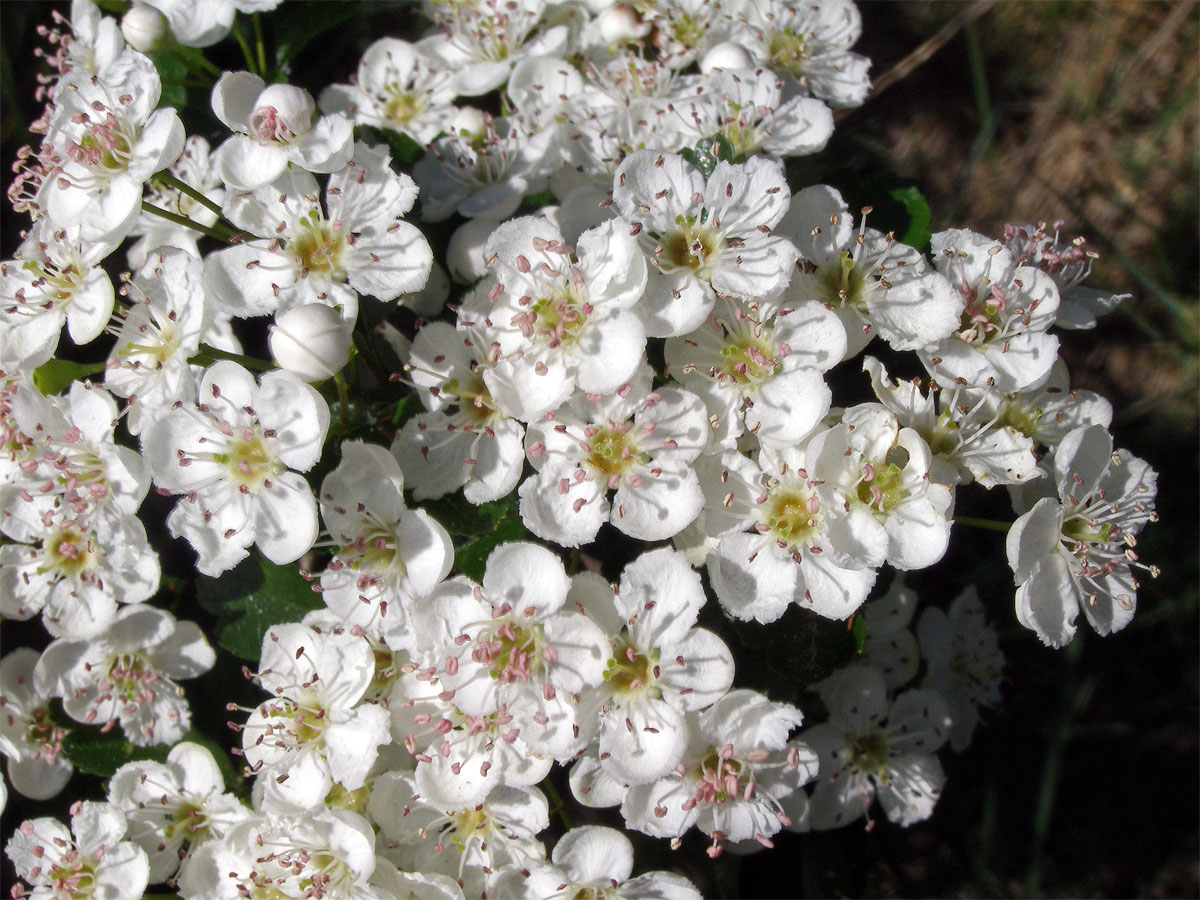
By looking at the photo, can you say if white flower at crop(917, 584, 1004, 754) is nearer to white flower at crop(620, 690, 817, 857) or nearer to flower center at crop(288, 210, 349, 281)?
white flower at crop(620, 690, 817, 857)

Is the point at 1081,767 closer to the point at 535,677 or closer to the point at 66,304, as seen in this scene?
the point at 535,677

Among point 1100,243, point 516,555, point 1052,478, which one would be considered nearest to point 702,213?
point 516,555

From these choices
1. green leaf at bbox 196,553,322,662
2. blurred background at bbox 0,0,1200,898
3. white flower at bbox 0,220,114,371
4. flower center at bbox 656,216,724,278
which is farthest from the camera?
blurred background at bbox 0,0,1200,898

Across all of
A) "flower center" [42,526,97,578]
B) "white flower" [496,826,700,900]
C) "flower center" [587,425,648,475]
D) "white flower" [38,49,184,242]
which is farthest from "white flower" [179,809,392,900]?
"white flower" [38,49,184,242]

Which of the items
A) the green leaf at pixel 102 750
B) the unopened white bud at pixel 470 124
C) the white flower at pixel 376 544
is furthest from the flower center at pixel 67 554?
the unopened white bud at pixel 470 124

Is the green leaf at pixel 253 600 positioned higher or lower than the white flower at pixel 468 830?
higher

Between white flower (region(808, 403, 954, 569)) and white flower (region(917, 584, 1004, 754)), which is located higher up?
white flower (region(808, 403, 954, 569))

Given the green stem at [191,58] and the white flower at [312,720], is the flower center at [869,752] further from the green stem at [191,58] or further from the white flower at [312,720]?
the green stem at [191,58]

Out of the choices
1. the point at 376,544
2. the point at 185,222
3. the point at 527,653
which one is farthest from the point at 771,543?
the point at 185,222
